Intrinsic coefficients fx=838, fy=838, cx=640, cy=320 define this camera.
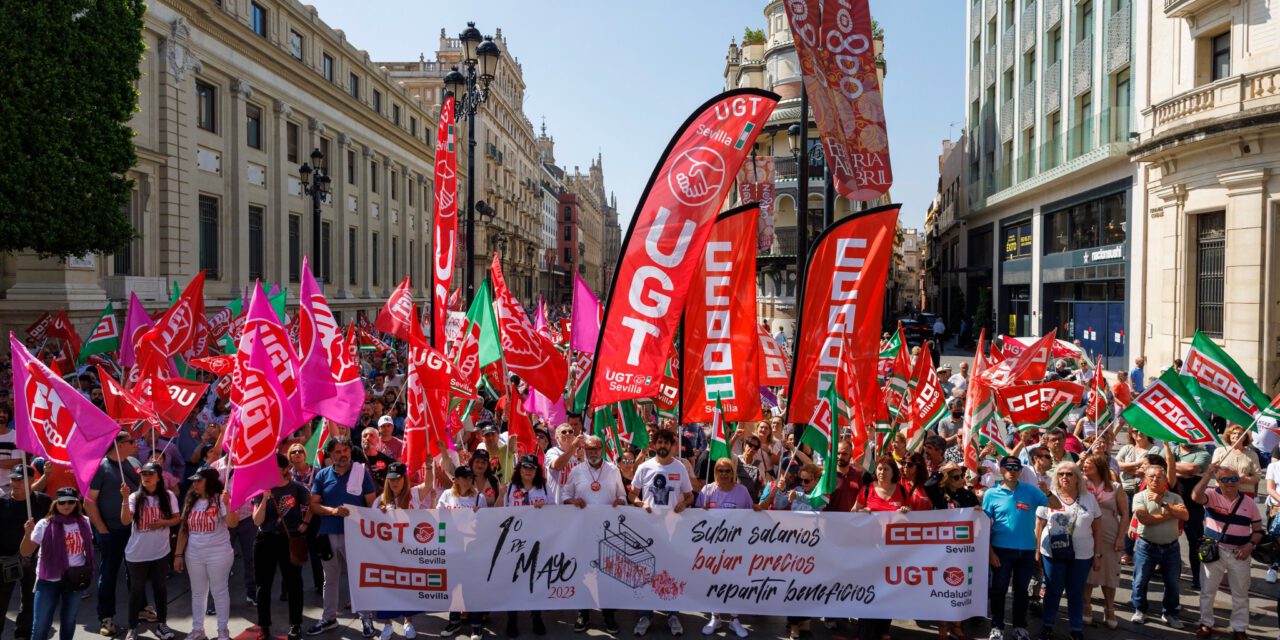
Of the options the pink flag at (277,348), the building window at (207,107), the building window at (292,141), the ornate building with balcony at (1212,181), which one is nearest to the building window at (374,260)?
the building window at (292,141)

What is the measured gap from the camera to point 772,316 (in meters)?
44.0

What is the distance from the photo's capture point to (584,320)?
11.2m

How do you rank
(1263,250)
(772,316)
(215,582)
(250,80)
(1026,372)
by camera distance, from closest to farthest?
(215,582) < (1026,372) < (1263,250) < (250,80) < (772,316)

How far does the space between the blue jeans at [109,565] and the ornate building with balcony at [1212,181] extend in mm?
20656

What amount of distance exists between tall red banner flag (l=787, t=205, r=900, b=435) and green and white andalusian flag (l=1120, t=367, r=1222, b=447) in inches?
112

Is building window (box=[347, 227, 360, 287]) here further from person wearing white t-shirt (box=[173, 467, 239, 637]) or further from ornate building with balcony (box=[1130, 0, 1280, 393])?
person wearing white t-shirt (box=[173, 467, 239, 637])

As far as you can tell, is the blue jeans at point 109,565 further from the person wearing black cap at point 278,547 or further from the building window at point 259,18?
the building window at point 259,18

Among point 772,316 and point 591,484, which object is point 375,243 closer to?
point 772,316

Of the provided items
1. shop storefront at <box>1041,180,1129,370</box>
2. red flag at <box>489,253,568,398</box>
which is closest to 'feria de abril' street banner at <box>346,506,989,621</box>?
red flag at <box>489,253,568,398</box>

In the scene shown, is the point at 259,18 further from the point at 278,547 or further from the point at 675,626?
the point at 675,626

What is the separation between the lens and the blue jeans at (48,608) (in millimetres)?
6320

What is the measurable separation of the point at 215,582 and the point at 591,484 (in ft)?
10.1

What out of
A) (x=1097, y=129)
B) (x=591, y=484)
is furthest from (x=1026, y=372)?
(x=1097, y=129)

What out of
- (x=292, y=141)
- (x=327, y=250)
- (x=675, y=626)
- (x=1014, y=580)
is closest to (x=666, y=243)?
(x=675, y=626)
